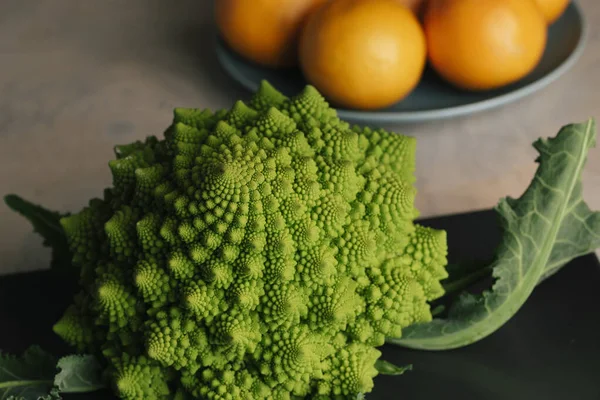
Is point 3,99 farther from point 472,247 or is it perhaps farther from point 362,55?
point 472,247

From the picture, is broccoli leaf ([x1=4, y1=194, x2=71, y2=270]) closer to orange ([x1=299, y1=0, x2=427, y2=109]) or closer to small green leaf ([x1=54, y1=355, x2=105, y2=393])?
small green leaf ([x1=54, y1=355, x2=105, y2=393])

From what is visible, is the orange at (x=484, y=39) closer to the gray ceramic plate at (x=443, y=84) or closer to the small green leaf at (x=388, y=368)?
the gray ceramic plate at (x=443, y=84)

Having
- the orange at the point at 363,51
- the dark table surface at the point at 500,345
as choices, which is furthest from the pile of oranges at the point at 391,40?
the dark table surface at the point at 500,345

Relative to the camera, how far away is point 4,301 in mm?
706

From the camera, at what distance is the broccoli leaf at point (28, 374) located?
1.98 feet

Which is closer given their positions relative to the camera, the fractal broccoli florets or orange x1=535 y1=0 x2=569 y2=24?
the fractal broccoli florets

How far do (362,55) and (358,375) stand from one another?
41 centimetres

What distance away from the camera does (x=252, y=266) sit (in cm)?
54

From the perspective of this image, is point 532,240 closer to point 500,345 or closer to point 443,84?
point 500,345

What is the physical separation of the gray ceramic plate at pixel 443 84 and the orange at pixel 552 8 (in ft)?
0.11

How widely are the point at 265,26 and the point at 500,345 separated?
0.50m

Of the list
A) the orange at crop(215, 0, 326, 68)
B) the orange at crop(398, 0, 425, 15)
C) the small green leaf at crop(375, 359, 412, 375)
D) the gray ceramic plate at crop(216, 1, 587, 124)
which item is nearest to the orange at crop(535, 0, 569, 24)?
the gray ceramic plate at crop(216, 1, 587, 124)

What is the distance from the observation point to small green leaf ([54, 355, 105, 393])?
0.58 m

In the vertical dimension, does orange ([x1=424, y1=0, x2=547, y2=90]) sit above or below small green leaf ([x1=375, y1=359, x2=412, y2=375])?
above
